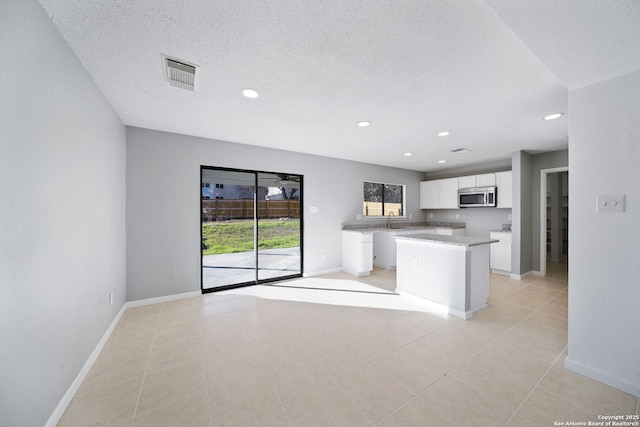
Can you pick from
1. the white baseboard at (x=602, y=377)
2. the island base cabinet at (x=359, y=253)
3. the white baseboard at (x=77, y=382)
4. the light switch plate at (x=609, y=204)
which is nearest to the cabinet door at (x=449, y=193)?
the island base cabinet at (x=359, y=253)

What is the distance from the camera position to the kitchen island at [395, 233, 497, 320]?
284 centimetres

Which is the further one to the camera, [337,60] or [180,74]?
[180,74]

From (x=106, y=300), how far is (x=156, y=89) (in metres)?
2.14

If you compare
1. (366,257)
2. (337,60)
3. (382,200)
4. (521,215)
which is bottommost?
(366,257)

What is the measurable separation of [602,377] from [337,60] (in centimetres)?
309

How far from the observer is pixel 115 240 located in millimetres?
2723

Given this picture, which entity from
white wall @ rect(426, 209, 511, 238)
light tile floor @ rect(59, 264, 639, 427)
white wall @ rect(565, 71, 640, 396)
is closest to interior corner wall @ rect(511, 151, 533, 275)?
white wall @ rect(426, 209, 511, 238)

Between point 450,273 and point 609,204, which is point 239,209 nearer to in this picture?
point 450,273

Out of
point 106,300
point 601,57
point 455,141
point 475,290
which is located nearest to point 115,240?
point 106,300

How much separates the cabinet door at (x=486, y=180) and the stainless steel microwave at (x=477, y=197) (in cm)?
10

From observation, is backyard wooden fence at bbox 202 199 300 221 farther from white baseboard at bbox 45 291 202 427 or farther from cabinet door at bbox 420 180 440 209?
cabinet door at bbox 420 180 440 209

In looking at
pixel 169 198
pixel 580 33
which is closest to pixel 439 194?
pixel 580 33

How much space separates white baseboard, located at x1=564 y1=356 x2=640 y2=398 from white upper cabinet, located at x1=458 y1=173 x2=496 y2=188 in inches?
158

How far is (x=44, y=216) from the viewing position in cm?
142
